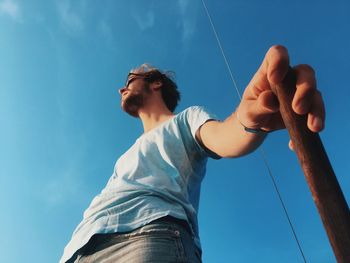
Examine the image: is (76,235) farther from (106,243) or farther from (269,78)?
(269,78)

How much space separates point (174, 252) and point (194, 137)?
1.92 ft

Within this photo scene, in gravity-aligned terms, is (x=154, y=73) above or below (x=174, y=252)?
above

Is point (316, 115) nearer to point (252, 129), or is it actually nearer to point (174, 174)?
point (252, 129)

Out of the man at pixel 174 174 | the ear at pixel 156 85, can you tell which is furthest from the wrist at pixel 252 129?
the ear at pixel 156 85

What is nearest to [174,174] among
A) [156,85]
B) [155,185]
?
[155,185]

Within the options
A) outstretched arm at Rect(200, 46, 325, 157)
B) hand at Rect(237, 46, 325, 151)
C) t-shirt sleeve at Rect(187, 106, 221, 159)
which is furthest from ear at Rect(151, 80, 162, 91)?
hand at Rect(237, 46, 325, 151)

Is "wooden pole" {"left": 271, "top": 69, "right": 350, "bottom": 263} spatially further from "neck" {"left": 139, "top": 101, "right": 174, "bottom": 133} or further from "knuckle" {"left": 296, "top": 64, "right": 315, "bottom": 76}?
"neck" {"left": 139, "top": 101, "right": 174, "bottom": 133}

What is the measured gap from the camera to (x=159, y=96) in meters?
3.00

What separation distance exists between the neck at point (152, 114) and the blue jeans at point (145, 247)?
1.17 metres

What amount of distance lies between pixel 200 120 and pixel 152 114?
1.08 meters

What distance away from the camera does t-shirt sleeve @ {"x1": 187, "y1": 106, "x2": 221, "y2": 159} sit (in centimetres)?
167

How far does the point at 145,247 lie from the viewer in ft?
4.65

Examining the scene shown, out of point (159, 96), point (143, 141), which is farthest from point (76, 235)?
point (159, 96)

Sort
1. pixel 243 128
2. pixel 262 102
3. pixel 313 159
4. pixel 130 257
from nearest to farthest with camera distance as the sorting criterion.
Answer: pixel 313 159
pixel 262 102
pixel 243 128
pixel 130 257
